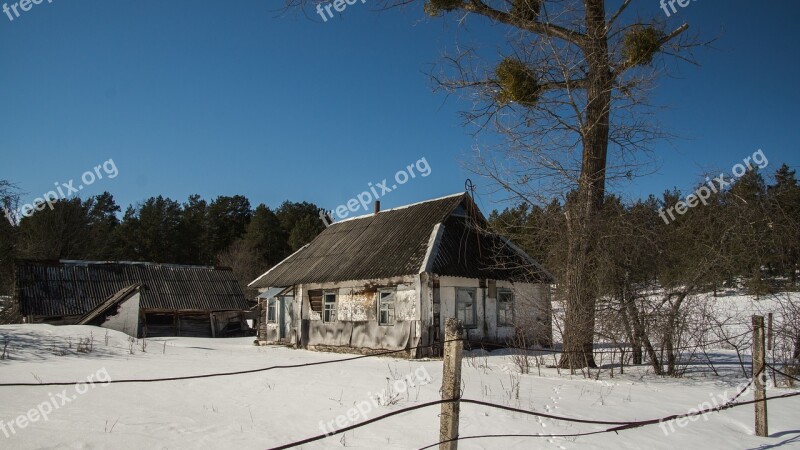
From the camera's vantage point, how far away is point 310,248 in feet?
80.1

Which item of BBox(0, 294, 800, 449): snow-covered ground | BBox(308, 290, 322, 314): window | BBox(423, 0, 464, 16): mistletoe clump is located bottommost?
BBox(0, 294, 800, 449): snow-covered ground

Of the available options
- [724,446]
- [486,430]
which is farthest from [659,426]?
[486,430]

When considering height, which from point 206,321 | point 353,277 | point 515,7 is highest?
point 515,7

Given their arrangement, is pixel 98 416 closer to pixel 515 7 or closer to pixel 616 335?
pixel 616 335

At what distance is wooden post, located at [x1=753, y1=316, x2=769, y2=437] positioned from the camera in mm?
6828

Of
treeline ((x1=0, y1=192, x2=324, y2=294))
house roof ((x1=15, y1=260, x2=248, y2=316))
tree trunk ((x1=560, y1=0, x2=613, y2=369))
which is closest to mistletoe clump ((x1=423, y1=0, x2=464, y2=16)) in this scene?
tree trunk ((x1=560, y1=0, x2=613, y2=369))

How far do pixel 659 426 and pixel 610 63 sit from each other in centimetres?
775

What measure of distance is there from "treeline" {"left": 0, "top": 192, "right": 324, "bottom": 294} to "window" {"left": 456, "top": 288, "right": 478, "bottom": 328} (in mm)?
32576

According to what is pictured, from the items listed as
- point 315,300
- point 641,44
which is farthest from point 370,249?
point 641,44

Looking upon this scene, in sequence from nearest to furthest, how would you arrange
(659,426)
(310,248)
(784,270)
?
1. (659,426)
2. (784,270)
3. (310,248)

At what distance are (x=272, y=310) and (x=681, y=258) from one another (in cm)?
1705

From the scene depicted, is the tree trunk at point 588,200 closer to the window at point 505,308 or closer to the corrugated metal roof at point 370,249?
the corrugated metal roof at point 370,249

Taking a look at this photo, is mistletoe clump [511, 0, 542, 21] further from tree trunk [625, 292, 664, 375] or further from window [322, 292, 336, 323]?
window [322, 292, 336, 323]

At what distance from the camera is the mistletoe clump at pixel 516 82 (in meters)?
10.8
